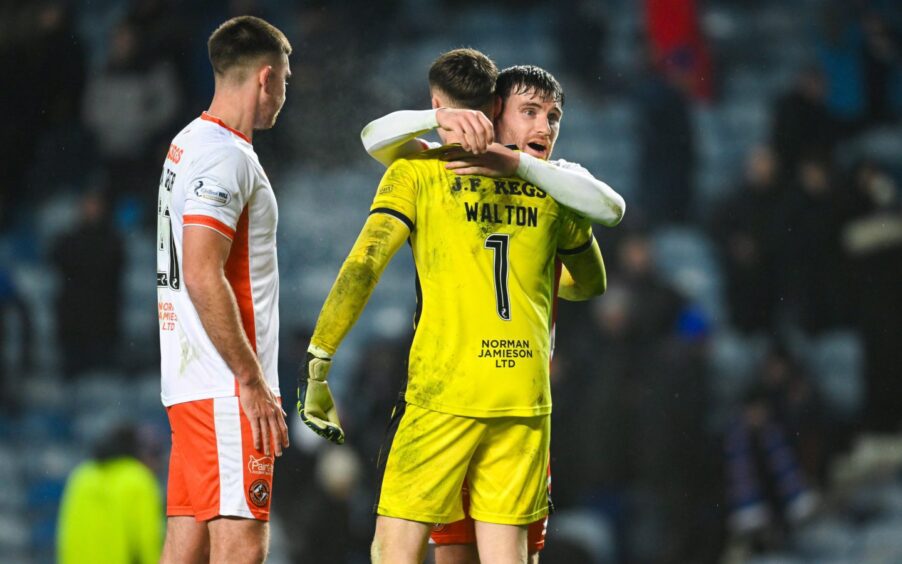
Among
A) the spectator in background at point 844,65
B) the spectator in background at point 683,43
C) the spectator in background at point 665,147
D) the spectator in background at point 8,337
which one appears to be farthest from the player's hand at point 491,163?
the spectator in background at point 844,65

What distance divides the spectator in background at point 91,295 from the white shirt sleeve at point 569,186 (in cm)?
515

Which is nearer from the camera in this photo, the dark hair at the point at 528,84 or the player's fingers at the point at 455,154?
the player's fingers at the point at 455,154

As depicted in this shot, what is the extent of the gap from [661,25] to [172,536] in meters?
5.89

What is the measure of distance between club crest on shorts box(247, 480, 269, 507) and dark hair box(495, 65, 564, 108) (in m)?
1.19

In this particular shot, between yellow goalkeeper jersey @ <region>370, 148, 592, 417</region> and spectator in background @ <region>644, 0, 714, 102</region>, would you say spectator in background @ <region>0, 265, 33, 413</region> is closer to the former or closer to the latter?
spectator in background @ <region>644, 0, 714, 102</region>

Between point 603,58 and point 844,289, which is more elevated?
point 603,58

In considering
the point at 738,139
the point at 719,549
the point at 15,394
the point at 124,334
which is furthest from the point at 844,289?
the point at 15,394

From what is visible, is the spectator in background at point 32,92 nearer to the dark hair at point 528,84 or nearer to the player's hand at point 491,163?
the dark hair at point 528,84

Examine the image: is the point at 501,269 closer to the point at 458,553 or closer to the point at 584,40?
the point at 458,553

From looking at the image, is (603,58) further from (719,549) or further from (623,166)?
(719,549)

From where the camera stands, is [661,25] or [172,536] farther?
[661,25]

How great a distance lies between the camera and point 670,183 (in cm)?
756

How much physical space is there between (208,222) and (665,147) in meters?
5.28

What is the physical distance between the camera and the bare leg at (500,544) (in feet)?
9.05
